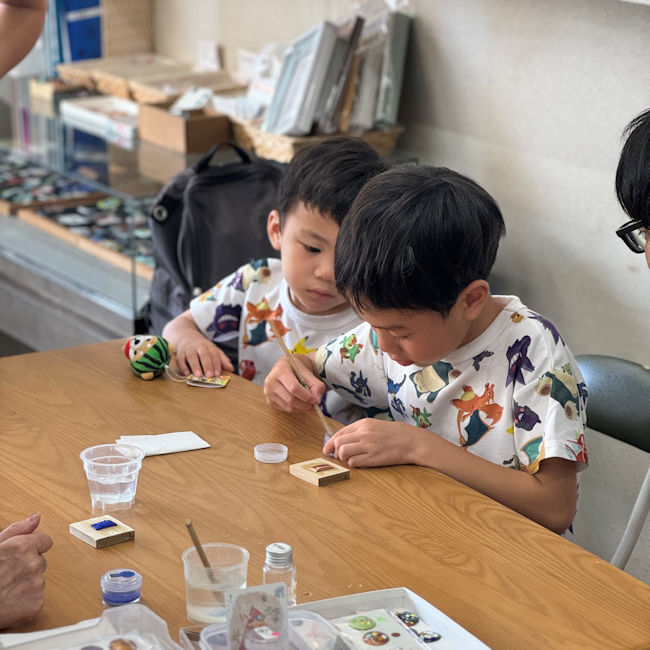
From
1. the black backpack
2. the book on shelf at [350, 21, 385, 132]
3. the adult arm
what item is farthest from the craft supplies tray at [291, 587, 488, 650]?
the book on shelf at [350, 21, 385, 132]

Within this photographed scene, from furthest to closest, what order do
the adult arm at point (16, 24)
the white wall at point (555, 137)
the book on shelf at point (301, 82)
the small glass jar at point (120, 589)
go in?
1. the book on shelf at point (301, 82)
2. the white wall at point (555, 137)
3. the adult arm at point (16, 24)
4. the small glass jar at point (120, 589)

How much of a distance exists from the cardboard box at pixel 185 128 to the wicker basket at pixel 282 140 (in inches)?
2.2

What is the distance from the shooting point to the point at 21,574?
1.12 metres

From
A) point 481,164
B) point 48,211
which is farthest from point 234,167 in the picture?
point 48,211

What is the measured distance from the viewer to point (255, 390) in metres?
1.86

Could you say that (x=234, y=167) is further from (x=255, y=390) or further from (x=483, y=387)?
(x=483, y=387)

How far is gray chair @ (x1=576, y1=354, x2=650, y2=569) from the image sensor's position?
183cm

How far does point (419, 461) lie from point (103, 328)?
207cm

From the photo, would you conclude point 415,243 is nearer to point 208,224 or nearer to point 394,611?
point 394,611

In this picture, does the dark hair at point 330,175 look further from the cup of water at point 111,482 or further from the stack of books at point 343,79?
the stack of books at point 343,79

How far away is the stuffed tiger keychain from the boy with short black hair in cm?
40

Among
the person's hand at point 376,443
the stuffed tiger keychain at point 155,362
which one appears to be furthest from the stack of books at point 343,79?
the person's hand at point 376,443

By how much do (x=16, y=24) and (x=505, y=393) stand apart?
1.54 metres

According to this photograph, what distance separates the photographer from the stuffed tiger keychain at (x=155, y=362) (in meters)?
1.87
